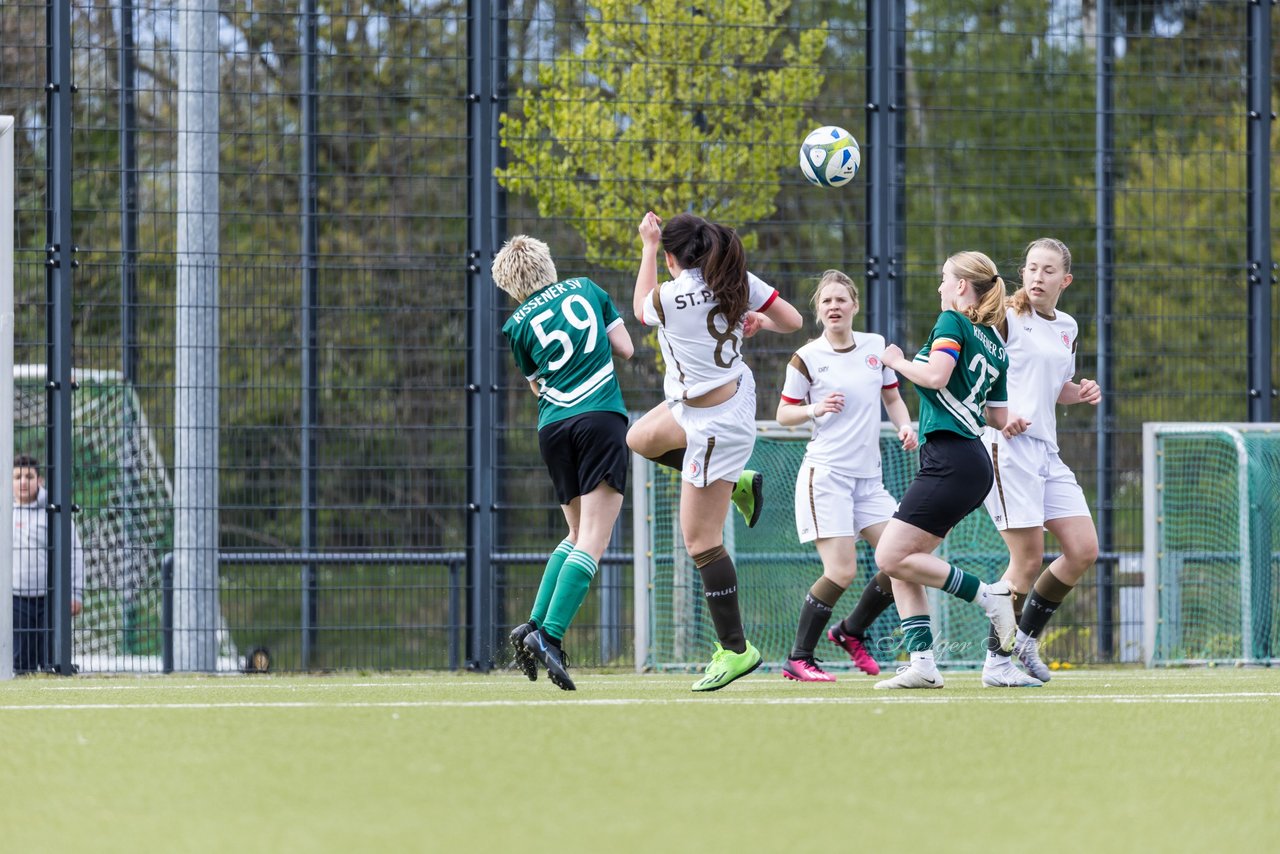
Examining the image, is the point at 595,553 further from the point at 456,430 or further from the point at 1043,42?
the point at 1043,42

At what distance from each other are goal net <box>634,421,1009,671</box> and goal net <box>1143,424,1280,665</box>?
95cm

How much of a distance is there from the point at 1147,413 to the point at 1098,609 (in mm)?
2457

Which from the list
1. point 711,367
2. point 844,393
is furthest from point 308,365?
point 711,367

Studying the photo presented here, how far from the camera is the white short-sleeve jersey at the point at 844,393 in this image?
8672 millimetres

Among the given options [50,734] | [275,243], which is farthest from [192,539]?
[275,243]


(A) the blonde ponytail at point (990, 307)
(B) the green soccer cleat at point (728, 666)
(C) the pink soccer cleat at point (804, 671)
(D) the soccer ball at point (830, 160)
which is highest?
(D) the soccer ball at point (830, 160)

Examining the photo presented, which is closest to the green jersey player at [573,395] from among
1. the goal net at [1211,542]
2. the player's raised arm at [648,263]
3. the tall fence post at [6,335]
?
the player's raised arm at [648,263]

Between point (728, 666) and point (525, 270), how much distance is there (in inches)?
70.8

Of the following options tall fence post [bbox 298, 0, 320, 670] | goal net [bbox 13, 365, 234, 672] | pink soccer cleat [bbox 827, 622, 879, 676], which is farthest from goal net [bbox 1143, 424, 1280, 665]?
goal net [bbox 13, 365, 234, 672]

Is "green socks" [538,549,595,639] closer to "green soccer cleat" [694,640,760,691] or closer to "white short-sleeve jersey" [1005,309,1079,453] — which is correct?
"green soccer cleat" [694,640,760,691]

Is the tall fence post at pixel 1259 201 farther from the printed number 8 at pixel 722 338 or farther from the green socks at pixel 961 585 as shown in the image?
the printed number 8 at pixel 722 338

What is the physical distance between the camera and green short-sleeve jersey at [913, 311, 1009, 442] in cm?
717

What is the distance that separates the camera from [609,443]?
7.19 metres

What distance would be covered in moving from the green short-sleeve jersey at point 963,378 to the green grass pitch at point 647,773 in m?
1.11
